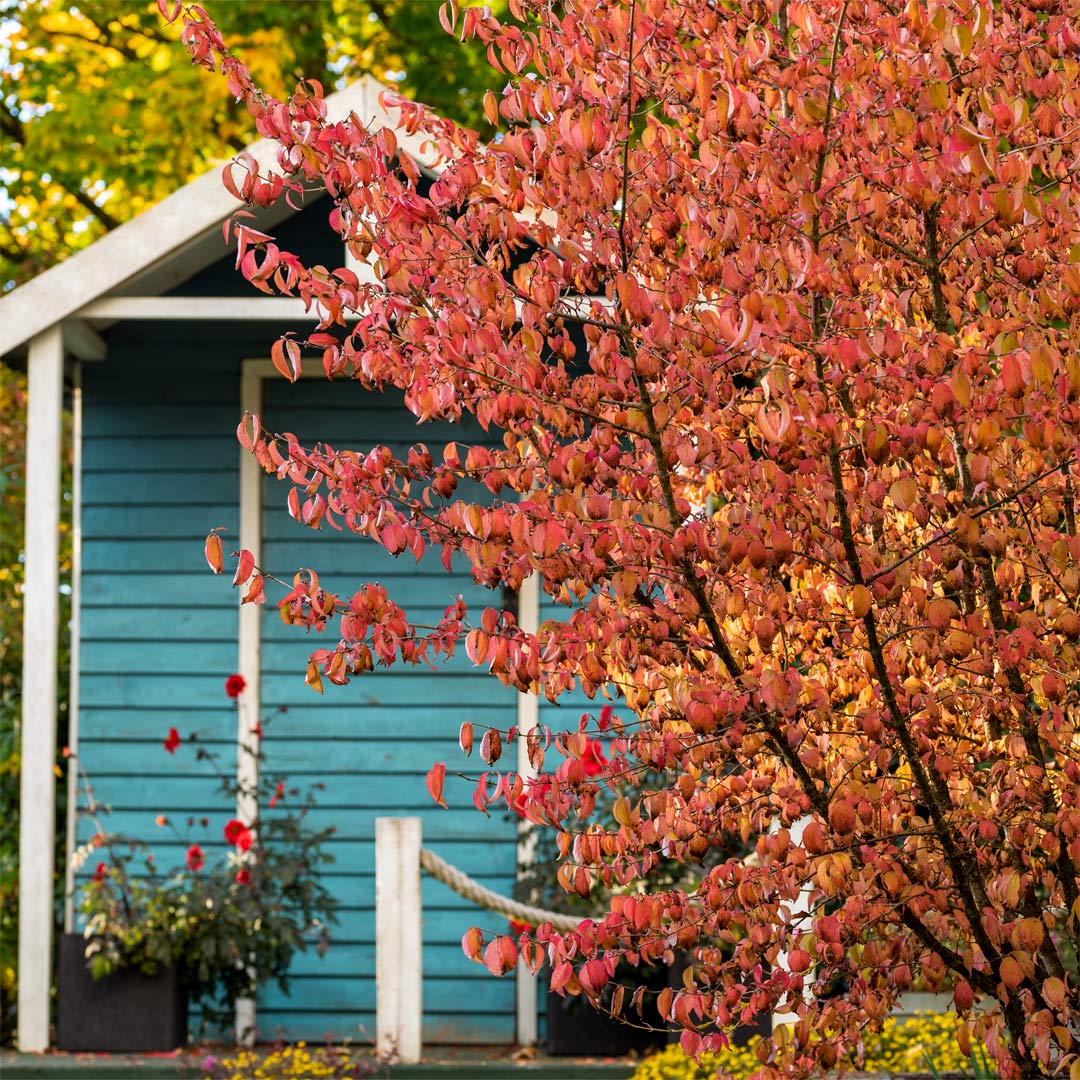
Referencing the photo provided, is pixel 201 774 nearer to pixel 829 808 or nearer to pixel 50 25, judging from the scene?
pixel 829 808

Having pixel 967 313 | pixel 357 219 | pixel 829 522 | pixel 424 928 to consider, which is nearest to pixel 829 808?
pixel 829 522

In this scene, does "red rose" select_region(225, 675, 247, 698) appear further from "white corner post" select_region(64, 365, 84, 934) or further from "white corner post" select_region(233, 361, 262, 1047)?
"white corner post" select_region(64, 365, 84, 934)

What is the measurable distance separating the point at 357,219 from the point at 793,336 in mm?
795

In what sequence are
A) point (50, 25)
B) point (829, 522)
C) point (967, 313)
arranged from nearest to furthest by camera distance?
point (829, 522) → point (967, 313) → point (50, 25)

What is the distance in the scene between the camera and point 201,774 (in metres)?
6.91

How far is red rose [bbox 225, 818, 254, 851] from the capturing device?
615 cm

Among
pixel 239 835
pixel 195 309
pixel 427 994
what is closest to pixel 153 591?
pixel 239 835

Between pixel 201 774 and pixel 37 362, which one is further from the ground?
pixel 37 362

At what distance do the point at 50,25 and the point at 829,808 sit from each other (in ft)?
40.2

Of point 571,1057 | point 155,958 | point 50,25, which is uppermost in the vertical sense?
point 50,25

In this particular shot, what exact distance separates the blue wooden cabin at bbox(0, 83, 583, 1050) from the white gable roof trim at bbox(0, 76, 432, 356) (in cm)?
36

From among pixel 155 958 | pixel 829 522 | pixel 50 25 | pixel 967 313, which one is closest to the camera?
pixel 829 522

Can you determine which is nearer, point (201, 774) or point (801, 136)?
point (801, 136)

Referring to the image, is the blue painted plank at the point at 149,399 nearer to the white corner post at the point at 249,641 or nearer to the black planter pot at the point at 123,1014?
the white corner post at the point at 249,641
